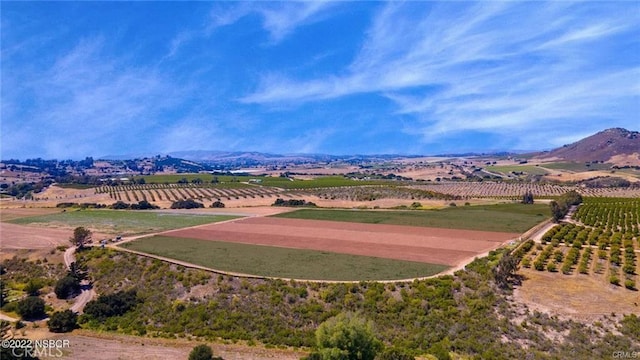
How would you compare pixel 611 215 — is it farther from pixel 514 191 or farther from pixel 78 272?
pixel 78 272

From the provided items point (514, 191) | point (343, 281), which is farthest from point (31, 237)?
point (514, 191)

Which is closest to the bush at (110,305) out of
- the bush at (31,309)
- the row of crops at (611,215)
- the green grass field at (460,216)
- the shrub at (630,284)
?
the bush at (31,309)

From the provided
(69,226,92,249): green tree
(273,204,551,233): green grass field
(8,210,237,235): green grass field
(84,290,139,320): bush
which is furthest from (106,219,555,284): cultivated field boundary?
(8,210,237,235): green grass field

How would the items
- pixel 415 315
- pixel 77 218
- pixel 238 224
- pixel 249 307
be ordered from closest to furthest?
pixel 415 315, pixel 249 307, pixel 238 224, pixel 77 218

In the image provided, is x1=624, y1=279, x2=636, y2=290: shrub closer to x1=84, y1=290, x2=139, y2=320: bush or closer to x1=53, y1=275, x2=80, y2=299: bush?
x1=84, y1=290, x2=139, y2=320: bush

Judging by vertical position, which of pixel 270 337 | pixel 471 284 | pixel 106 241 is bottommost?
pixel 270 337

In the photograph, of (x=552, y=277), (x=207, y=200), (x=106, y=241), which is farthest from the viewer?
(x=207, y=200)

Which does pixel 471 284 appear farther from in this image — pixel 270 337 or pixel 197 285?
pixel 197 285

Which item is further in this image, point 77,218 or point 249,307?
point 77,218

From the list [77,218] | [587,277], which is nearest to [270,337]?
[587,277]
